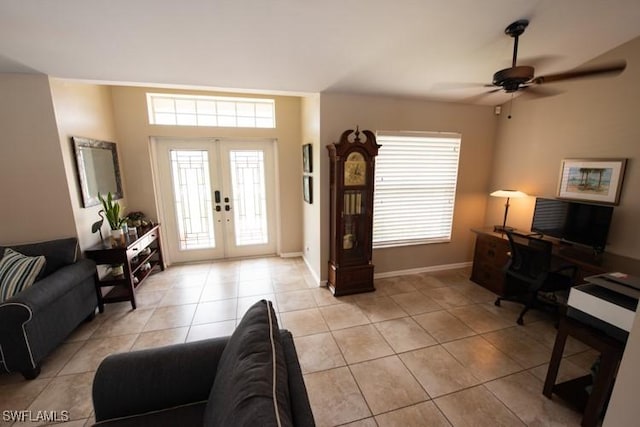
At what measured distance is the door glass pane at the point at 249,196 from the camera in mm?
4047

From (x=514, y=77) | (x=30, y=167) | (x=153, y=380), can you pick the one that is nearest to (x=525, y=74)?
(x=514, y=77)

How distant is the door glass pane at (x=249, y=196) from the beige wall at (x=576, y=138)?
137 inches

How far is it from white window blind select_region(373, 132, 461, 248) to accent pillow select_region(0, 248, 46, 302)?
3477 mm

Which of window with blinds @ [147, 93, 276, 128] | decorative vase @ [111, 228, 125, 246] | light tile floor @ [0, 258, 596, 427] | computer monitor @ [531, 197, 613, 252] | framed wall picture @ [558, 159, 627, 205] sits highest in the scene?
window with blinds @ [147, 93, 276, 128]

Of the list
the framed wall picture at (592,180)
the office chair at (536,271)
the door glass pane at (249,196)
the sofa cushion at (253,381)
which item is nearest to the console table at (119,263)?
the door glass pane at (249,196)

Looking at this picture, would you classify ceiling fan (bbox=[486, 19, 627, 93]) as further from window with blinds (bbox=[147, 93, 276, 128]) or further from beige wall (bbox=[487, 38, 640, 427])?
window with blinds (bbox=[147, 93, 276, 128])

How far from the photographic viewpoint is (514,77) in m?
1.84

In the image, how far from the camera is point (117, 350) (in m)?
2.21

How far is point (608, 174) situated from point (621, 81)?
87 cm

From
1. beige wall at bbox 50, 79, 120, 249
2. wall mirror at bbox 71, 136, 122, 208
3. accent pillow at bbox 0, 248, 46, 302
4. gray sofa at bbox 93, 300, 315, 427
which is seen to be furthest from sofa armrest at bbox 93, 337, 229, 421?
wall mirror at bbox 71, 136, 122, 208

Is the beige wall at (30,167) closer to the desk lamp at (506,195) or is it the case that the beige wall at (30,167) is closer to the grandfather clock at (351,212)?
the grandfather clock at (351,212)

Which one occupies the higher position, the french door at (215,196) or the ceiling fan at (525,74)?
the ceiling fan at (525,74)

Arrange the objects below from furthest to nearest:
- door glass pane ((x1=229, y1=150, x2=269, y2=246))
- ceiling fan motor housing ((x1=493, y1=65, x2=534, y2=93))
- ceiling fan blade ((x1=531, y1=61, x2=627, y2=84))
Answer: door glass pane ((x1=229, y1=150, x2=269, y2=246)), ceiling fan motor housing ((x1=493, y1=65, x2=534, y2=93)), ceiling fan blade ((x1=531, y1=61, x2=627, y2=84))

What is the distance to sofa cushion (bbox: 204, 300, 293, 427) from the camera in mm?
782
